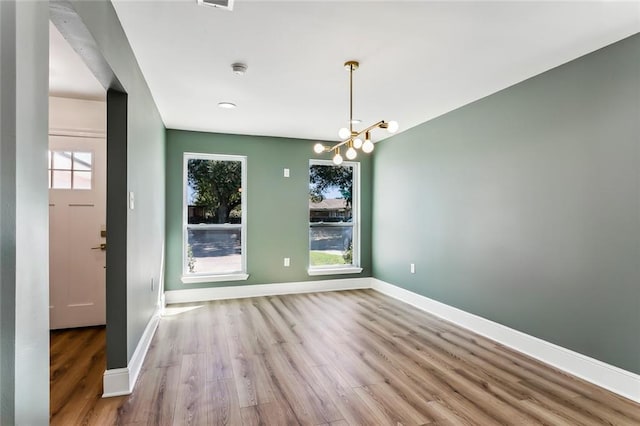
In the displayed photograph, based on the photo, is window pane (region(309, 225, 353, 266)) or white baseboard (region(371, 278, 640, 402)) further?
window pane (region(309, 225, 353, 266))

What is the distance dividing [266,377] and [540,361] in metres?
2.28

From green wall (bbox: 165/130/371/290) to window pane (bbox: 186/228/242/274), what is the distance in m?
0.17

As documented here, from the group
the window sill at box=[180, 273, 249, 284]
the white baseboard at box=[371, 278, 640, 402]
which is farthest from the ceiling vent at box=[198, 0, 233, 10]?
the window sill at box=[180, 273, 249, 284]

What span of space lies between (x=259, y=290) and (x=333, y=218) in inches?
64.7

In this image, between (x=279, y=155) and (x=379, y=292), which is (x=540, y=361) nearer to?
(x=379, y=292)

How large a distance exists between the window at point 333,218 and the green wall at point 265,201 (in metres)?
0.15

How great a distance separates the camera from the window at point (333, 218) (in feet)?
17.8

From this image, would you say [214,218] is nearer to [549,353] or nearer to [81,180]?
[81,180]

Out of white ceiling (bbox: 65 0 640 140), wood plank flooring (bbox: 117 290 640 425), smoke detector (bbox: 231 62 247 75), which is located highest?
white ceiling (bbox: 65 0 640 140)

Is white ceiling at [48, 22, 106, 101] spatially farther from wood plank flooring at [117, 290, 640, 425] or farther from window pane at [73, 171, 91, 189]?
wood plank flooring at [117, 290, 640, 425]

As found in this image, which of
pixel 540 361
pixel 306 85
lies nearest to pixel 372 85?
pixel 306 85

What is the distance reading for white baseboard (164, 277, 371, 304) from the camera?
15.5 feet

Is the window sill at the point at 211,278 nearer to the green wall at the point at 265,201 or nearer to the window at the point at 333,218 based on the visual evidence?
the green wall at the point at 265,201

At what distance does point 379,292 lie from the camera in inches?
208
